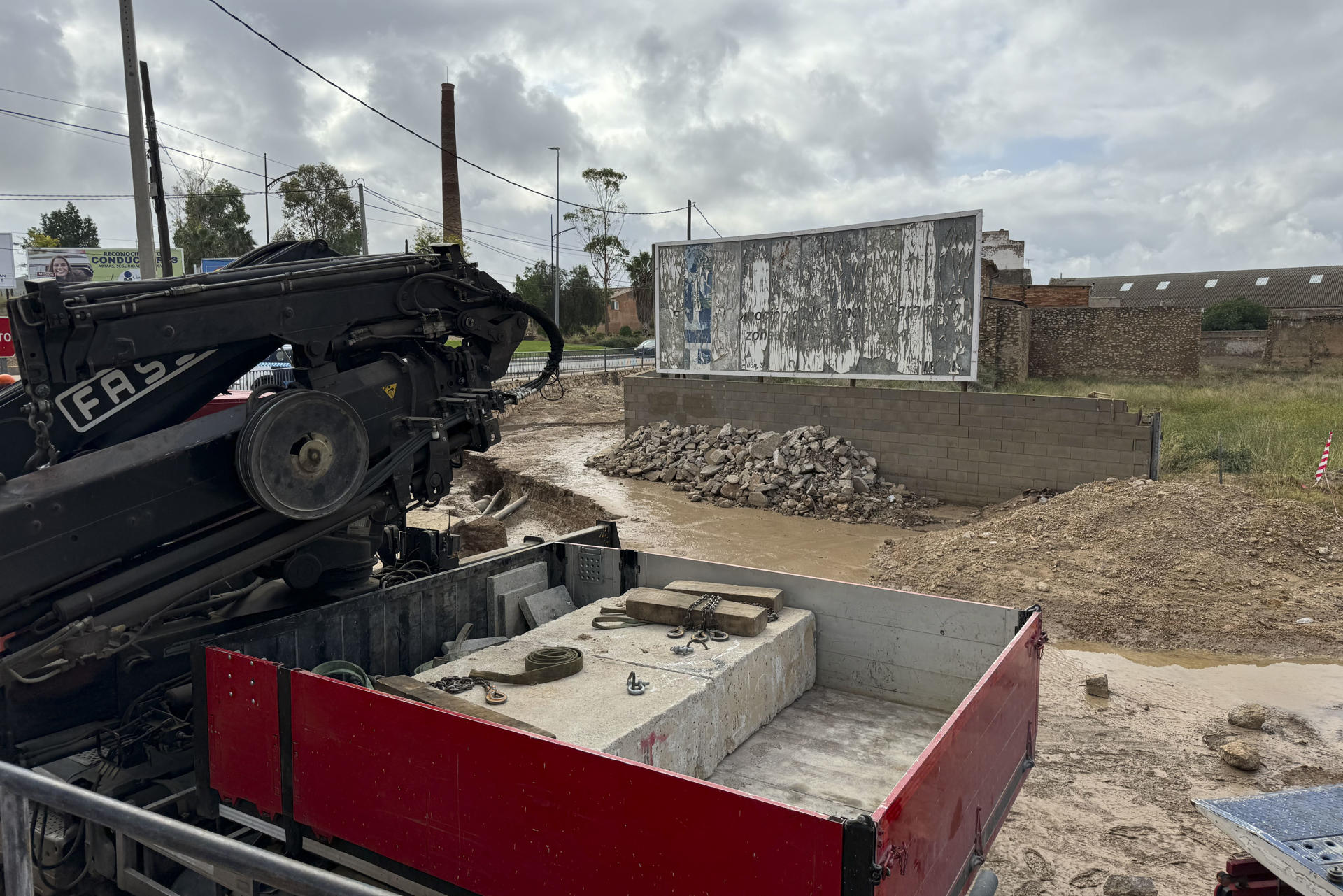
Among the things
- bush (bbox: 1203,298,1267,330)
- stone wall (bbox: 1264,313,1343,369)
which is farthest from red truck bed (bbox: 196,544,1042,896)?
bush (bbox: 1203,298,1267,330)

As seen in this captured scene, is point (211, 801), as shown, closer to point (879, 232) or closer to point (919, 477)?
point (919, 477)

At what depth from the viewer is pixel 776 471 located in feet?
51.5

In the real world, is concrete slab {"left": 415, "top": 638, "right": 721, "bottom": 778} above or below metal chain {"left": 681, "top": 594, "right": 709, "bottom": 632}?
below

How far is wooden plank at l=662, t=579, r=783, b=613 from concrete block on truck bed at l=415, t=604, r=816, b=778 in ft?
0.38

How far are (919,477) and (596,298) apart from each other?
51952 mm

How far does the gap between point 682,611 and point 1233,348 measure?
37056 millimetres

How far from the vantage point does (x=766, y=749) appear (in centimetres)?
421

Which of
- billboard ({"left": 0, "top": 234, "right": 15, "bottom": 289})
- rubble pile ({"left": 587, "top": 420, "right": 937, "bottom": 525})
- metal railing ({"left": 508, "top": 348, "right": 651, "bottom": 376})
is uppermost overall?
billboard ({"left": 0, "top": 234, "right": 15, "bottom": 289})

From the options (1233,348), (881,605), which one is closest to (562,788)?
(881,605)

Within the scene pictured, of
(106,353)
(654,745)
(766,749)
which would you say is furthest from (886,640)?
(106,353)

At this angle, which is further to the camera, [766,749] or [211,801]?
[766,749]

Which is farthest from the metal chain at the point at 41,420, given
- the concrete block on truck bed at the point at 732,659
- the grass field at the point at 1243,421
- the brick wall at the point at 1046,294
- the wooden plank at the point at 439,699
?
the brick wall at the point at 1046,294

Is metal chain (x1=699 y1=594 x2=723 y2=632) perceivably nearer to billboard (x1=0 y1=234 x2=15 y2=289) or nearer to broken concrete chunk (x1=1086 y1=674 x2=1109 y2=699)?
broken concrete chunk (x1=1086 y1=674 x2=1109 y2=699)

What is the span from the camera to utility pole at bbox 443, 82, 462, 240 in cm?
3841
